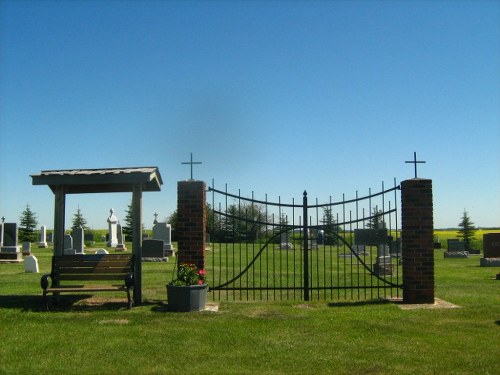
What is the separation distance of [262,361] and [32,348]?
279 centimetres

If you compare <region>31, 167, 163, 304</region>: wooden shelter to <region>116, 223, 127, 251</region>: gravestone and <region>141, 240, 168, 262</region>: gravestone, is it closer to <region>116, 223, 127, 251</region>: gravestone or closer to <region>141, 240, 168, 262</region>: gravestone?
<region>141, 240, 168, 262</region>: gravestone

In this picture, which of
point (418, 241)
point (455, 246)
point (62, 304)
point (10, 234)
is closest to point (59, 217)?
point (62, 304)

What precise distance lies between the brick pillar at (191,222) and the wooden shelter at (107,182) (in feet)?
2.43

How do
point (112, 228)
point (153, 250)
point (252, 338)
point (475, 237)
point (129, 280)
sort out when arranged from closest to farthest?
point (252, 338) → point (129, 280) → point (153, 250) → point (112, 228) → point (475, 237)

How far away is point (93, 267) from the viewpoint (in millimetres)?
9555

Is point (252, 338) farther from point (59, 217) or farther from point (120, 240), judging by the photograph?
point (120, 240)

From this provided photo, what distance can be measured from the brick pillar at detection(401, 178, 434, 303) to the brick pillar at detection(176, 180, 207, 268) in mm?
3629

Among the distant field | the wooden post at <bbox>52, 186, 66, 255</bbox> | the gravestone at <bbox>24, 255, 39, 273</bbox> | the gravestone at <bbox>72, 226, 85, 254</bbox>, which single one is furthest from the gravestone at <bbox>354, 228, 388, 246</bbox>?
the distant field

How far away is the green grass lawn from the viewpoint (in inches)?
215

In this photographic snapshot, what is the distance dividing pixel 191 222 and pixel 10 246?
1685 centimetres

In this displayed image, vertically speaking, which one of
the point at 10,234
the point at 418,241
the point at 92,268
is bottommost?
the point at 92,268

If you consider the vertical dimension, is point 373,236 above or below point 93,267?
above

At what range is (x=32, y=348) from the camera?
6250mm

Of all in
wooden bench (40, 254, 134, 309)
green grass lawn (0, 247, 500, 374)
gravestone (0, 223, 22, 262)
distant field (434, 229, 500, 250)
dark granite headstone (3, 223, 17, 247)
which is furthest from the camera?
distant field (434, 229, 500, 250)
